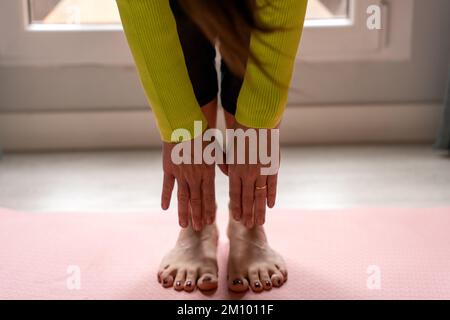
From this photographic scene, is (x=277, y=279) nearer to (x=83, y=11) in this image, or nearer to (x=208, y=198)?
(x=208, y=198)

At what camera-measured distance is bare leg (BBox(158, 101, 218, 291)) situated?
3.35 feet

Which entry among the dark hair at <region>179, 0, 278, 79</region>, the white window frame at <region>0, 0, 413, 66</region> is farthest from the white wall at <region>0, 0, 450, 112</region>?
the dark hair at <region>179, 0, 278, 79</region>

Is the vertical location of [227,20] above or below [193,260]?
above

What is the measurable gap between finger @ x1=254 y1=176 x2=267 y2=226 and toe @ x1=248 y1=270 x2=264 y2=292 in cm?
9

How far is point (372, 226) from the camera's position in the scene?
124cm

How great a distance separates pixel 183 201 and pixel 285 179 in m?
0.55

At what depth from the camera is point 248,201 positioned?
3.18 feet

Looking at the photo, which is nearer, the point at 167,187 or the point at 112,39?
the point at 167,187

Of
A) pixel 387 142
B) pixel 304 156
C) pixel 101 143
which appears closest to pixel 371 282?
pixel 304 156

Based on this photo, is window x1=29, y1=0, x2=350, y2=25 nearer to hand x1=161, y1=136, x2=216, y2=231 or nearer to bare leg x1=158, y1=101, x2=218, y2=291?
bare leg x1=158, y1=101, x2=218, y2=291

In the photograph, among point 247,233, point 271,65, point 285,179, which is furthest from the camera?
point 285,179

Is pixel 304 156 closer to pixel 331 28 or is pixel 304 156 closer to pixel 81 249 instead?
pixel 331 28

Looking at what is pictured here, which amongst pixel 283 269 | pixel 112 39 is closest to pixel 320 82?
pixel 112 39

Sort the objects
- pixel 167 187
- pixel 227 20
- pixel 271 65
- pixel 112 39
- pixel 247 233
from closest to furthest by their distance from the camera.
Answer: pixel 227 20, pixel 271 65, pixel 167 187, pixel 247 233, pixel 112 39
